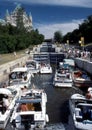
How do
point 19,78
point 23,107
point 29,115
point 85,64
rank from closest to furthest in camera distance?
1. point 29,115
2. point 23,107
3. point 19,78
4. point 85,64

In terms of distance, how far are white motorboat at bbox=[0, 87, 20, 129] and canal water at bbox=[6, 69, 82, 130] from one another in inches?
29.9

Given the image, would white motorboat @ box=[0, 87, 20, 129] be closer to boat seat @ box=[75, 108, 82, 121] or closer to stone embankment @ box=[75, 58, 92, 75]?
boat seat @ box=[75, 108, 82, 121]

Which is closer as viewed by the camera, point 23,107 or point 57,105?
point 23,107

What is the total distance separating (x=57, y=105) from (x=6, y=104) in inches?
315

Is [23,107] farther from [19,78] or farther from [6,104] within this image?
[19,78]

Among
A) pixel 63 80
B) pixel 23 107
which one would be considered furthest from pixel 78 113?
pixel 63 80

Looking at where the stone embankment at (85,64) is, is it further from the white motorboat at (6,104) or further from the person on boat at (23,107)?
the person on boat at (23,107)

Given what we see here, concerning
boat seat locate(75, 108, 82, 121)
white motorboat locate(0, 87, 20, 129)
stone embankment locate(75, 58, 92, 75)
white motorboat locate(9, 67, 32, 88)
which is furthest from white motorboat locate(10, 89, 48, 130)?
stone embankment locate(75, 58, 92, 75)

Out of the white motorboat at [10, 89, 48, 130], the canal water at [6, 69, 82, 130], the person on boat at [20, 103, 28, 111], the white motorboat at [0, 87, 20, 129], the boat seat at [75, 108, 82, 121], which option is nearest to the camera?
the boat seat at [75, 108, 82, 121]

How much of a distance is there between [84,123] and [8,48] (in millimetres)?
89602

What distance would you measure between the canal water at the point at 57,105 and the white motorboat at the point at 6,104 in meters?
0.76

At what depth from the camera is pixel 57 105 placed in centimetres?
4041

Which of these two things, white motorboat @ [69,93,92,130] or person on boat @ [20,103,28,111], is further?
person on boat @ [20,103,28,111]

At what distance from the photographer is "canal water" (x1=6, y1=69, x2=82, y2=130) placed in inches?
1256
